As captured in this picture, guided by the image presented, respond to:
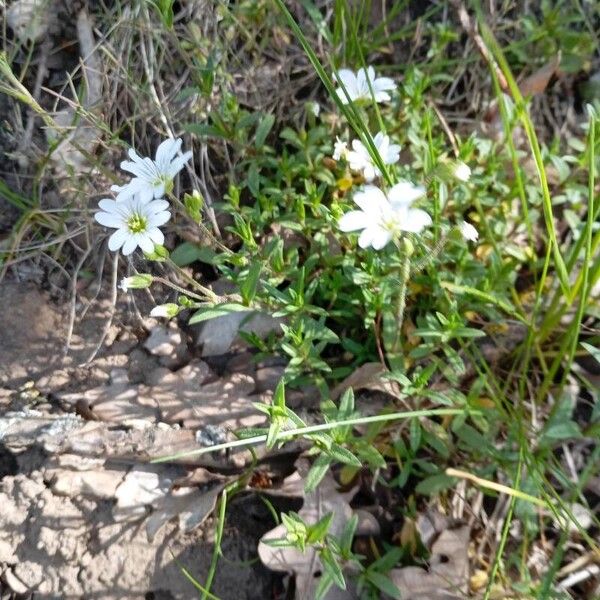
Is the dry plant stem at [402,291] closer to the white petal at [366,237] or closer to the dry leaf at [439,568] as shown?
the white petal at [366,237]

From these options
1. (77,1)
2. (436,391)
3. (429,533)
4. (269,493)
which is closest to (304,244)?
(436,391)

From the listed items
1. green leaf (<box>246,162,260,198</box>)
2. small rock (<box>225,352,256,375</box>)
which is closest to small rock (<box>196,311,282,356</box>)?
small rock (<box>225,352,256,375</box>)

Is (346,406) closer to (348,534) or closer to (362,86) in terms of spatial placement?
(348,534)

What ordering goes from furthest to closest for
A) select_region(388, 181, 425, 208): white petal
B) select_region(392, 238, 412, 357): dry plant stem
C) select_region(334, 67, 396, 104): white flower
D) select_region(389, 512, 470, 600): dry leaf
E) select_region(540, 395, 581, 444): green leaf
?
1. select_region(334, 67, 396, 104): white flower
2. select_region(540, 395, 581, 444): green leaf
3. select_region(389, 512, 470, 600): dry leaf
4. select_region(392, 238, 412, 357): dry plant stem
5. select_region(388, 181, 425, 208): white petal

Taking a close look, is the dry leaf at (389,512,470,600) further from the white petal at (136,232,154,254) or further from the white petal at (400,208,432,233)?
the white petal at (136,232,154,254)

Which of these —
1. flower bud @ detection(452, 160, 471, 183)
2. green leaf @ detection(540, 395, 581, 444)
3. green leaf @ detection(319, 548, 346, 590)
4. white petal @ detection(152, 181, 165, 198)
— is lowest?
green leaf @ detection(319, 548, 346, 590)

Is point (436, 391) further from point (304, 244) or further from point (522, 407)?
point (304, 244)

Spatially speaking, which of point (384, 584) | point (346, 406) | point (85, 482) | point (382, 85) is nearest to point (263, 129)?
point (382, 85)

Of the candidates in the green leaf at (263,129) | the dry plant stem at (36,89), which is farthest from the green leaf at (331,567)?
the dry plant stem at (36,89)
